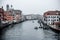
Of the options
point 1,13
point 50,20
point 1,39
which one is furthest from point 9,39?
point 1,13

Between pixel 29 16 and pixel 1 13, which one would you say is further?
pixel 29 16

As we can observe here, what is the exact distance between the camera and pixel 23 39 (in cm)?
1412

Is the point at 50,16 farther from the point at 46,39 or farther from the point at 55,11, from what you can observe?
the point at 46,39

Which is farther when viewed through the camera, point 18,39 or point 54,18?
point 54,18

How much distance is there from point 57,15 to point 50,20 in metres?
1.46

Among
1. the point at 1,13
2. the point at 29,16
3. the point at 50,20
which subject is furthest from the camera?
the point at 29,16

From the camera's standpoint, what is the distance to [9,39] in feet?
46.1

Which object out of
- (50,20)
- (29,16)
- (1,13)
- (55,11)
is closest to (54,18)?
(50,20)

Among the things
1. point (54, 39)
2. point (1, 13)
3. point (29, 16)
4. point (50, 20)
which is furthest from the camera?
point (29, 16)

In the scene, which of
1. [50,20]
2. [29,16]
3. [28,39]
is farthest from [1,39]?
[29,16]

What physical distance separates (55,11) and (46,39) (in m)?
16.9

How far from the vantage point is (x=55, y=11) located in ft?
101

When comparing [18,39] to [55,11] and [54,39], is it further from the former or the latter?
[55,11]

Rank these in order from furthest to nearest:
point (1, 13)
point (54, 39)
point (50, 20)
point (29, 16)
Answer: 1. point (29, 16)
2. point (1, 13)
3. point (50, 20)
4. point (54, 39)
